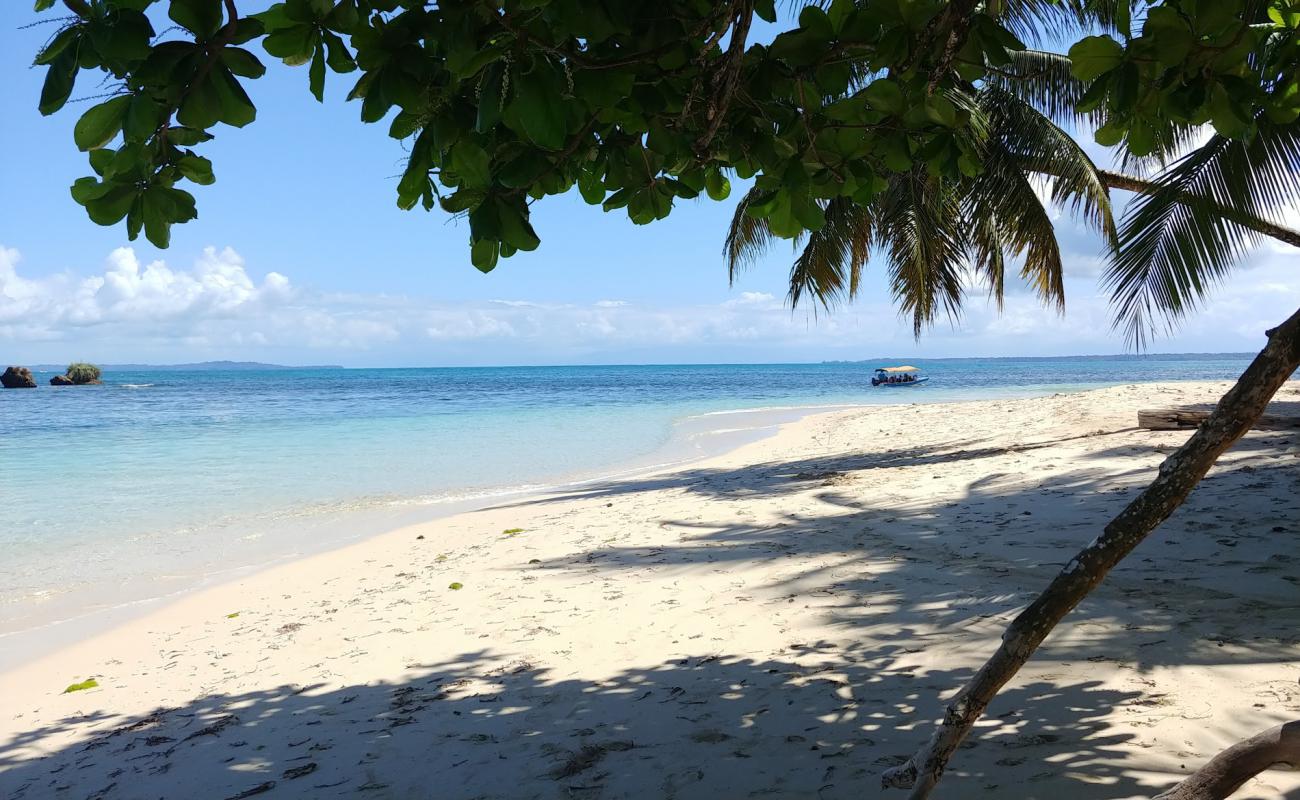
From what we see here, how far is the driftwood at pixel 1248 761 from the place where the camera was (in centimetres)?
158

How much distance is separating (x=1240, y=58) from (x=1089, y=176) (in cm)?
926

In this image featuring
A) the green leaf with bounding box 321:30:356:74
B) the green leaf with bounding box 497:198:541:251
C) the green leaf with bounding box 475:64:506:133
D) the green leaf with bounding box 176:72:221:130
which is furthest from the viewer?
the green leaf with bounding box 497:198:541:251

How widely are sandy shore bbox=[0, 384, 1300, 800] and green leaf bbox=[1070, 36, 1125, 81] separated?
193 cm

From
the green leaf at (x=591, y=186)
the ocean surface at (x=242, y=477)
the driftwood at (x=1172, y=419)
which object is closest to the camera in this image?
the green leaf at (x=591, y=186)

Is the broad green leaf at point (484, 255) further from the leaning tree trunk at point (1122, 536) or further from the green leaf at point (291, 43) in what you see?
the leaning tree trunk at point (1122, 536)

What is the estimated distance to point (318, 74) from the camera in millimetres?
1365

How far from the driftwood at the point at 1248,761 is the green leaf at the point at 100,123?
2.27 metres

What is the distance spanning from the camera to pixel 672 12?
1491 millimetres

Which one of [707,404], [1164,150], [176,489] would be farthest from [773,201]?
[707,404]

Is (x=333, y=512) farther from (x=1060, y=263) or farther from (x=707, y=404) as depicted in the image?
(x=707, y=404)

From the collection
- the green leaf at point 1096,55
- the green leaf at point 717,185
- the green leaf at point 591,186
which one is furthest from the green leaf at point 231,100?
the green leaf at point 1096,55

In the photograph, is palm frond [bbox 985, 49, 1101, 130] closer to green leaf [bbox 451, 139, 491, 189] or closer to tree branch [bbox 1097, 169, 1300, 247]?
tree branch [bbox 1097, 169, 1300, 247]

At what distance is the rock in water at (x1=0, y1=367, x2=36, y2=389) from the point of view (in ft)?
163

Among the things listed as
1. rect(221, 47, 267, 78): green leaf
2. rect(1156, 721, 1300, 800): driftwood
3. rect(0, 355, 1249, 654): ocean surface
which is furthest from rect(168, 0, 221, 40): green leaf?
rect(0, 355, 1249, 654): ocean surface
